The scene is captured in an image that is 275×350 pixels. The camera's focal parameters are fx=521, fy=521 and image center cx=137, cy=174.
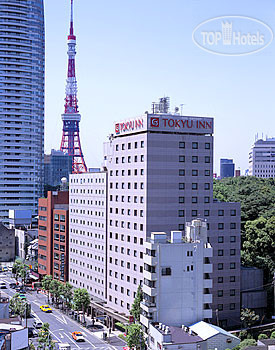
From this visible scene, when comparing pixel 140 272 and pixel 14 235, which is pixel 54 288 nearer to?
pixel 140 272

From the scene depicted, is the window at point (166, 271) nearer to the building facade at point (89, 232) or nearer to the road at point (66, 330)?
the road at point (66, 330)

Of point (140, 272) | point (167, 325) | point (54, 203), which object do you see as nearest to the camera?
point (167, 325)

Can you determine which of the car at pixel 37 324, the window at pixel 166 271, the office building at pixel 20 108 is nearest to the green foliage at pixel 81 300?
the car at pixel 37 324

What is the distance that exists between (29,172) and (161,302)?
121 m

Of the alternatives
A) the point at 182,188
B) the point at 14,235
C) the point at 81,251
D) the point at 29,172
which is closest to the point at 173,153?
the point at 182,188

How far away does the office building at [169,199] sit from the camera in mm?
64938

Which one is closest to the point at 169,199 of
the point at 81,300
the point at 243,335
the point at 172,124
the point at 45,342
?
the point at 172,124

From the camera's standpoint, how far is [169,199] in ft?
215

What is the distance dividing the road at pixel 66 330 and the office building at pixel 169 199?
16.9 feet

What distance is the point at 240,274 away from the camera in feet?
231

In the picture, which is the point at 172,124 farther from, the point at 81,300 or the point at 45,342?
the point at 45,342

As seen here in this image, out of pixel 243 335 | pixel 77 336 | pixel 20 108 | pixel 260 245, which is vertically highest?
pixel 20 108

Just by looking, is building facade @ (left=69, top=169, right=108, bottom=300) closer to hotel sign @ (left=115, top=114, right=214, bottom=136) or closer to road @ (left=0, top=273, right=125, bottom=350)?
road @ (left=0, top=273, right=125, bottom=350)

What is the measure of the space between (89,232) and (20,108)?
91745 mm
